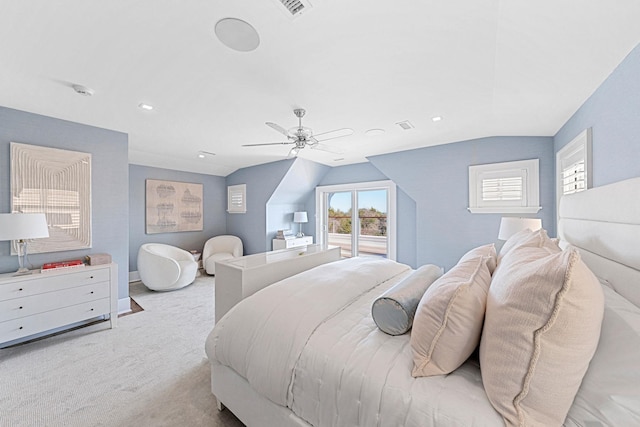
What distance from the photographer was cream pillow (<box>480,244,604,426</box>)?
69cm

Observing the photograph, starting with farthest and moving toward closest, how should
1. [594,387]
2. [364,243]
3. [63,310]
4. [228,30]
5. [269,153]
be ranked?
[364,243] < [269,153] < [63,310] < [228,30] < [594,387]

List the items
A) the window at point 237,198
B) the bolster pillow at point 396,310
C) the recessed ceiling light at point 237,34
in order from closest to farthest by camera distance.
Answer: the bolster pillow at point 396,310 → the recessed ceiling light at point 237,34 → the window at point 237,198

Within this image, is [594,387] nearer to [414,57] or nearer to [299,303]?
[299,303]

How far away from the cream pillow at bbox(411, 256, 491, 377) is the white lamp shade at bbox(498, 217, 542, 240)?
218 centimetres

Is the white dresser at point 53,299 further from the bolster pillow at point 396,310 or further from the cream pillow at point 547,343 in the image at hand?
the cream pillow at point 547,343

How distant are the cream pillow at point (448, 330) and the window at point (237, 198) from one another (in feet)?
17.7

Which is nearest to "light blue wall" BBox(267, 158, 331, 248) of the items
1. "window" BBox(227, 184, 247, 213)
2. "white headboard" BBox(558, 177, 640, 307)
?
"window" BBox(227, 184, 247, 213)

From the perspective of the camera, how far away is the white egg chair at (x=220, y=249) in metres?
5.28

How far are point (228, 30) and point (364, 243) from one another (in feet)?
Result: 15.5

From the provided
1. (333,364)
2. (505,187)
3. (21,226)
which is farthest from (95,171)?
(505,187)

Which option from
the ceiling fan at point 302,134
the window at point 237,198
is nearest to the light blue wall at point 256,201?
the window at point 237,198

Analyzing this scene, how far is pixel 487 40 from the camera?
1.50 m

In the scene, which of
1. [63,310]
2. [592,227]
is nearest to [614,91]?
[592,227]

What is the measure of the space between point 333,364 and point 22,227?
10.0 ft
